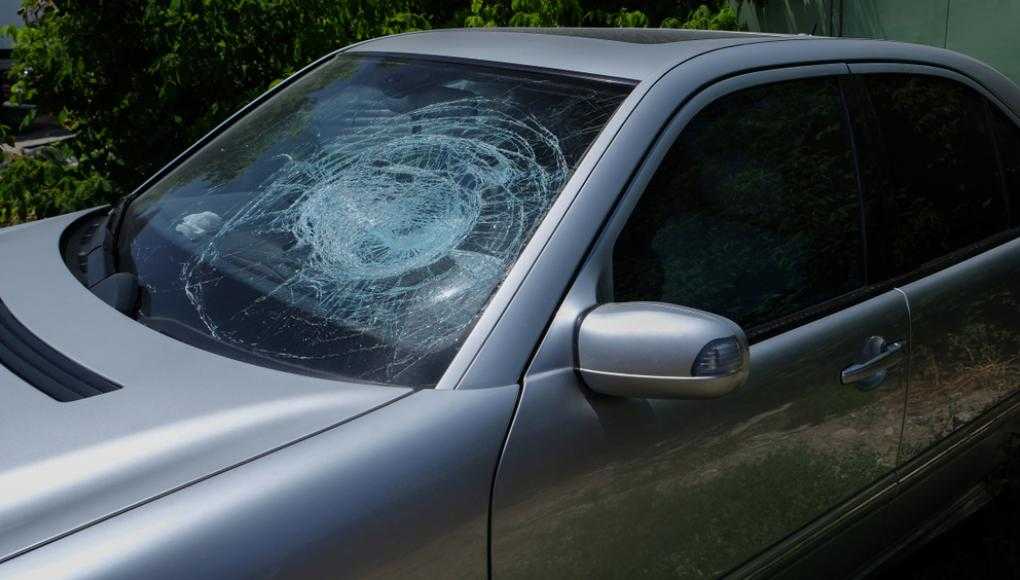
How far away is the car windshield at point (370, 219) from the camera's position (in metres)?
2.10

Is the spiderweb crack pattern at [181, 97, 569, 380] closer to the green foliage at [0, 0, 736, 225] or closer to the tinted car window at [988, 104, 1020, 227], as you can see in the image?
the tinted car window at [988, 104, 1020, 227]

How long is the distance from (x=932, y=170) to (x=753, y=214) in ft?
2.55

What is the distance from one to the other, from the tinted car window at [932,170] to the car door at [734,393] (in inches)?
6.0

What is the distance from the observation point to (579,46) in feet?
8.64

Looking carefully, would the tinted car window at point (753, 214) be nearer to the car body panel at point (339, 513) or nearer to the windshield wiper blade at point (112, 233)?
the car body panel at point (339, 513)

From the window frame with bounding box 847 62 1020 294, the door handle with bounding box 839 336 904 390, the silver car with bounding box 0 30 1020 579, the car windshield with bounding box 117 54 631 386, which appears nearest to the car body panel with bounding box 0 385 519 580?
the silver car with bounding box 0 30 1020 579

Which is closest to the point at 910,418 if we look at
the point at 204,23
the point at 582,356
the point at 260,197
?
the point at 582,356

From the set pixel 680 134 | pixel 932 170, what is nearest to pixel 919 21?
pixel 932 170

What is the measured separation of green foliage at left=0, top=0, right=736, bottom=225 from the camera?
228 inches

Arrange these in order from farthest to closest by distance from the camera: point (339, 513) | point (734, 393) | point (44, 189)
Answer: point (44, 189)
point (734, 393)
point (339, 513)

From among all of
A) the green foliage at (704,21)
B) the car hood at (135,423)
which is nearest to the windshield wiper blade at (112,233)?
the car hood at (135,423)

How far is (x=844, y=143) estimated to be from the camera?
2.78 m

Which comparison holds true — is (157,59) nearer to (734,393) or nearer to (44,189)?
(44,189)

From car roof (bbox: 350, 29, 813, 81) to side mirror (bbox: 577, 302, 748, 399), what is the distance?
0.63m
